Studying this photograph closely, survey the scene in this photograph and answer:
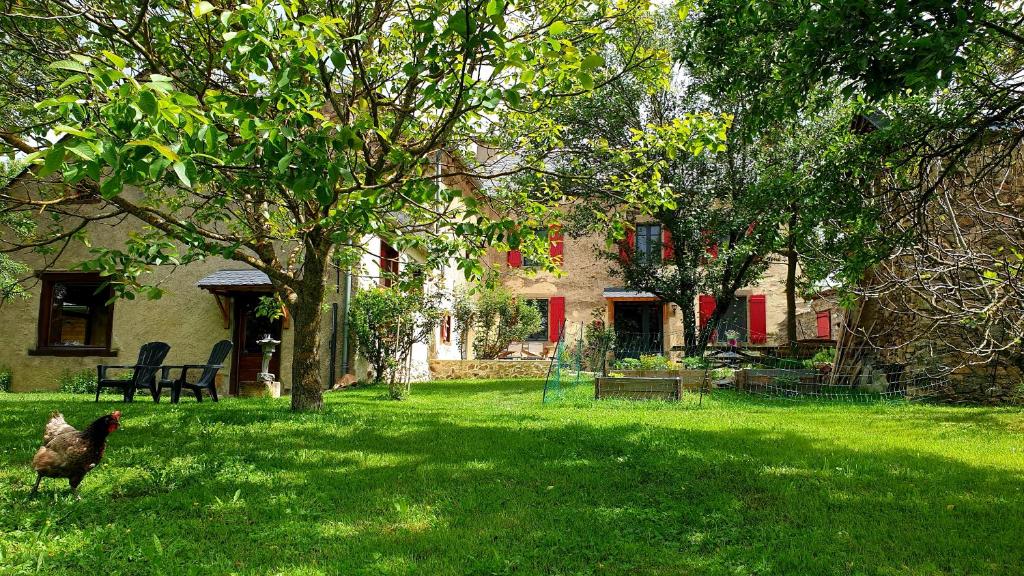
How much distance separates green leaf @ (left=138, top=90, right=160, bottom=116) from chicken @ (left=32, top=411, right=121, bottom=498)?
2605mm

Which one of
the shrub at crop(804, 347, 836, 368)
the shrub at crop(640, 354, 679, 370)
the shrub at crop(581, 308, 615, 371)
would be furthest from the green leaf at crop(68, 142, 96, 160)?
the shrub at crop(581, 308, 615, 371)

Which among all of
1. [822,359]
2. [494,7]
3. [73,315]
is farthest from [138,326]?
[822,359]

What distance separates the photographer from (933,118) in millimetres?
5555

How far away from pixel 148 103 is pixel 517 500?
3059 millimetres

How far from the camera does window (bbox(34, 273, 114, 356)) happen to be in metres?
13.7

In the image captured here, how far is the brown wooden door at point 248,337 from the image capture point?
1343 cm

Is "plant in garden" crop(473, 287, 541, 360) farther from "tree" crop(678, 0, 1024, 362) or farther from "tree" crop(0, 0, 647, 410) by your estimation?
"tree" crop(678, 0, 1024, 362)

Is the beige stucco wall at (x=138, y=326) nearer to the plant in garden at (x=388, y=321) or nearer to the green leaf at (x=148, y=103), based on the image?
the plant in garden at (x=388, y=321)

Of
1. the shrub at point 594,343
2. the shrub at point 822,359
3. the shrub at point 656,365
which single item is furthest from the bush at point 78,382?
the shrub at point 822,359

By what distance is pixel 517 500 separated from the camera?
163 inches

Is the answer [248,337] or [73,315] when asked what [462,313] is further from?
[73,315]

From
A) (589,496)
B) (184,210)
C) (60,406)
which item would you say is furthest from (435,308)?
(589,496)

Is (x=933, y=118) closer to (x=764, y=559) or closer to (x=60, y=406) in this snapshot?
(x=764, y=559)

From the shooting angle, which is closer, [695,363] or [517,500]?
[517,500]
